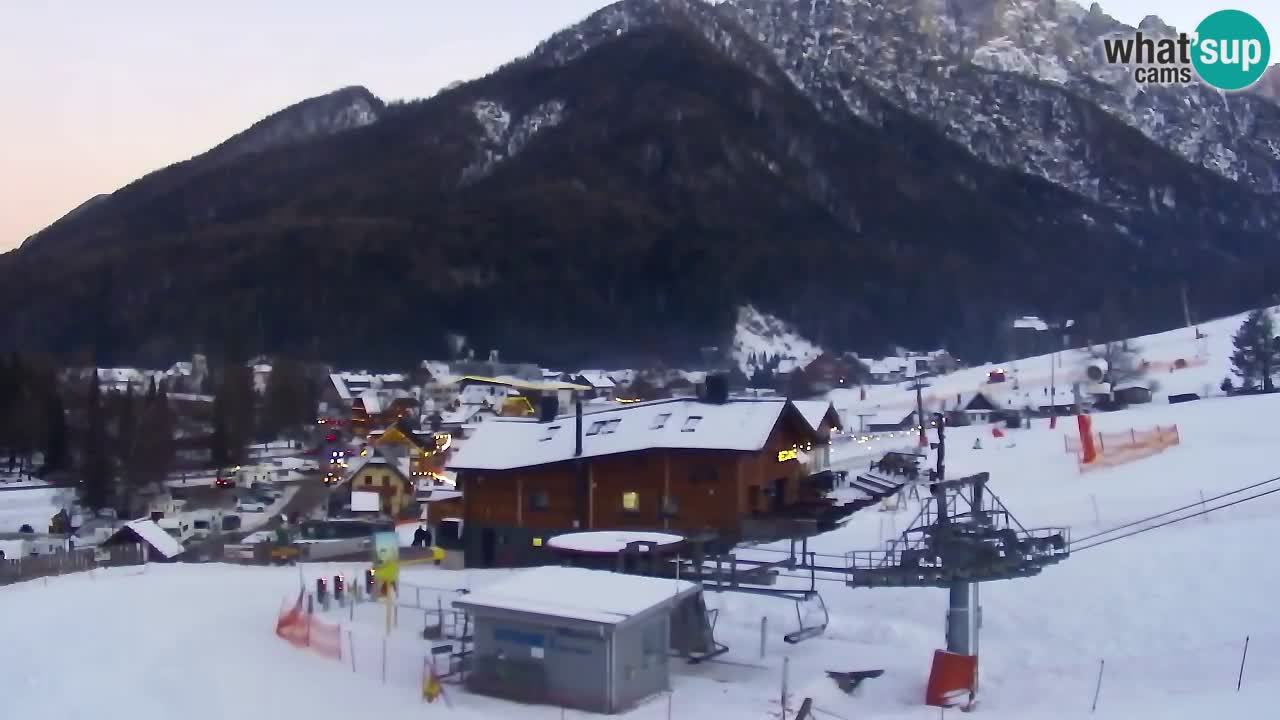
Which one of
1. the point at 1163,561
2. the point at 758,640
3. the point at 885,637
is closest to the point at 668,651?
the point at 758,640

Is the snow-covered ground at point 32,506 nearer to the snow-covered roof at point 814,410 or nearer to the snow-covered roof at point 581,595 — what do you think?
the snow-covered roof at point 814,410

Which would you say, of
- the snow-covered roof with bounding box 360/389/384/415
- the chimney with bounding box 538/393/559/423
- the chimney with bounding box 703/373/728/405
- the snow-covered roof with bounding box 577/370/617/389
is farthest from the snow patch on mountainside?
the chimney with bounding box 703/373/728/405

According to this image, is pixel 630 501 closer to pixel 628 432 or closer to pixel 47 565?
pixel 628 432

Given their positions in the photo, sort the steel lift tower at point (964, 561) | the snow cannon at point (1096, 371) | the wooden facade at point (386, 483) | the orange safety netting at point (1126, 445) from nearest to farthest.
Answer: the steel lift tower at point (964, 561) < the orange safety netting at point (1126, 445) < the wooden facade at point (386, 483) < the snow cannon at point (1096, 371)

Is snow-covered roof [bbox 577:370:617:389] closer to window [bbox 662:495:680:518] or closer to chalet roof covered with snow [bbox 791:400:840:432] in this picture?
chalet roof covered with snow [bbox 791:400:840:432]

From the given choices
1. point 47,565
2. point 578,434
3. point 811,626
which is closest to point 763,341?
point 578,434

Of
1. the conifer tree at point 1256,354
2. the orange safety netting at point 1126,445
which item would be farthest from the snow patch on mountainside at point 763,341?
the orange safety netting at point 1126,445

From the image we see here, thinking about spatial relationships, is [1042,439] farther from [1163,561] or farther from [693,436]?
[1163,561]
